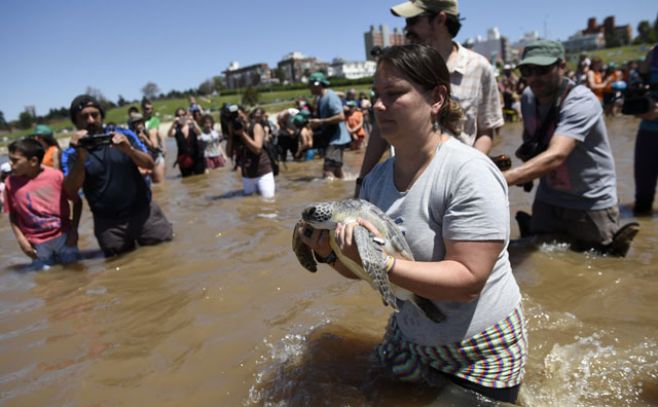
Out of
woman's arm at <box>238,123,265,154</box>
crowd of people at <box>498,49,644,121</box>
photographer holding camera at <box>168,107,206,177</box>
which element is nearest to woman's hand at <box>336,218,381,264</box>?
woman's arm at <box>238,123,265,154</box>

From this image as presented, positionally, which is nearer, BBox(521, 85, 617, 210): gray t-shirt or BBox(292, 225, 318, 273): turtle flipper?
BBox(292, 225, 318, 273): turtle flipper

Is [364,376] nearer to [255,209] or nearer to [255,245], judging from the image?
[255,245]

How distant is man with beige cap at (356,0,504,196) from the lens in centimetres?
319

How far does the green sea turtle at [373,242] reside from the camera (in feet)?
5.22

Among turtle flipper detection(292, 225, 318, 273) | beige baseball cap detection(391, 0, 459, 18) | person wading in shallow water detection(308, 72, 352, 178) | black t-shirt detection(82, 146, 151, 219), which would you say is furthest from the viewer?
person wading in shallow water detection(308, 72, 352, 178)

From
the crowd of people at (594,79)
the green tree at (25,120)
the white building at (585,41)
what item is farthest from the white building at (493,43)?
the green tree at (25,120)

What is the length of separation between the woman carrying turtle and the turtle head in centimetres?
8

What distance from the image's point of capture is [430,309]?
186 cm

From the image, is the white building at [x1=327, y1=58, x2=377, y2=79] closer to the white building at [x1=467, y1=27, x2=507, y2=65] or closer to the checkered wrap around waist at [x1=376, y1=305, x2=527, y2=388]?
the white building at [x1=467, y1=27, x2=507, y2=65]

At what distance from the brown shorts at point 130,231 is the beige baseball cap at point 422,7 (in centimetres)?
380

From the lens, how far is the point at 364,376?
247 centimetres

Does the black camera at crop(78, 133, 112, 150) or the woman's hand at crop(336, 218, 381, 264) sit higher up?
the black camera at crop(78, 133, 112, 150)

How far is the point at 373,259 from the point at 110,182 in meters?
4.29

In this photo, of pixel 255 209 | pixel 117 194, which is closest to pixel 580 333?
pixel 117 194
